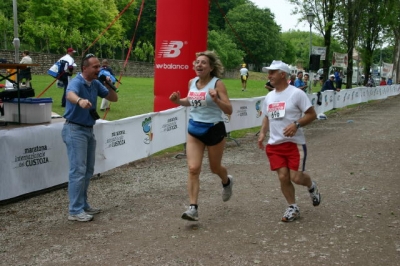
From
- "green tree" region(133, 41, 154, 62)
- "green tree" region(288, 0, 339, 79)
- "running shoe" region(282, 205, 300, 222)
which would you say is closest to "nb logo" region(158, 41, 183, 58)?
"running shoe" region(282, 205, 300, 222)

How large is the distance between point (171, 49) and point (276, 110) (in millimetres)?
5447

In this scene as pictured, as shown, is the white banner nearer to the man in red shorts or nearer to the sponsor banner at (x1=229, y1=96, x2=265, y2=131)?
the sponsor banner at (x1=229, y1=96, x2=265, y2=131)

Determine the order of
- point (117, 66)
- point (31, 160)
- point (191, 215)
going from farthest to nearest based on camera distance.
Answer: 1. point (117, 66)
2. point (31, 160)
3. point (191, 215)

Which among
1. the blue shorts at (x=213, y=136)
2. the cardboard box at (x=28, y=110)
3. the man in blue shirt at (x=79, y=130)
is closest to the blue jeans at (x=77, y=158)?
the man in blue shirt at (x=79, y=130)

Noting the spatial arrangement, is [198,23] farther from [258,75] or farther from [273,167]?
[258,75]

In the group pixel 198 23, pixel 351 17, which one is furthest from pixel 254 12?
pixel 198 23

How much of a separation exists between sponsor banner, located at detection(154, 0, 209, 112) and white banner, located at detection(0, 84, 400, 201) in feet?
2.25

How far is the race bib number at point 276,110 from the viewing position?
5684 millimetres

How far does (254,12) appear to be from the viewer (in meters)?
99.8

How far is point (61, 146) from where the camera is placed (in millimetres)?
7590

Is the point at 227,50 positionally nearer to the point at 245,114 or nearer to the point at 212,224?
the point at 245,114

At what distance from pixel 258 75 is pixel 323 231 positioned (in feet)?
243

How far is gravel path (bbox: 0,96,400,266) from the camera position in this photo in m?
4.84

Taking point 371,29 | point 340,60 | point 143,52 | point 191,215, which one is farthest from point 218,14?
point 191,215
